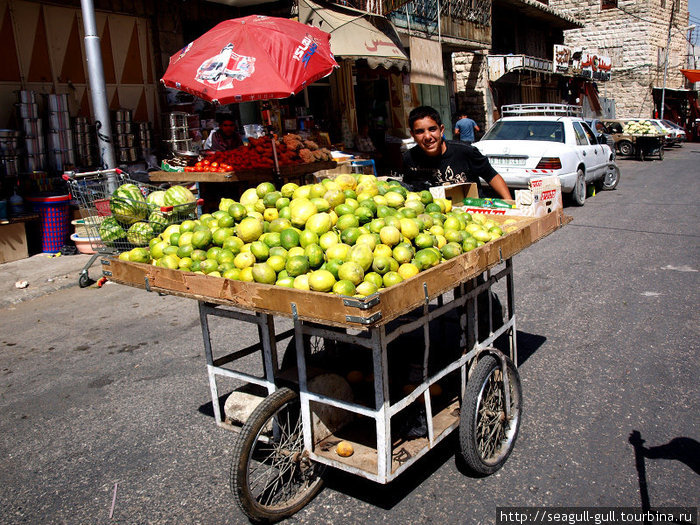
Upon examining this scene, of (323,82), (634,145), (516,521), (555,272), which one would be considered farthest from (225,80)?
(634,145)

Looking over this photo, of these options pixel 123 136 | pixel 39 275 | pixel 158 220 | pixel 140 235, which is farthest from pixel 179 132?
pixel 140 235

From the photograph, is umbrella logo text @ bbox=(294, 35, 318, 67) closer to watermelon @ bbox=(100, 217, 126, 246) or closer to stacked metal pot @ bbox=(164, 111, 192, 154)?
watermelon @ bbox=(100, 217, 126, 246)

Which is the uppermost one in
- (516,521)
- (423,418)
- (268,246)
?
(268,246)

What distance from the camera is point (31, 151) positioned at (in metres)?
8.98

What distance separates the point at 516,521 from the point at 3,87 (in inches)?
372

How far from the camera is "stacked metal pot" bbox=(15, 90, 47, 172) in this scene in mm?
8812

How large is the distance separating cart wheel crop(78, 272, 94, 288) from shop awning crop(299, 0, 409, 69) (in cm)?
639

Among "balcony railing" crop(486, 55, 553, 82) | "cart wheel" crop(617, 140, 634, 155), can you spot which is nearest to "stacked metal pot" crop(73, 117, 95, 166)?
"balcony railing" crop(486, 55, 553, 82)

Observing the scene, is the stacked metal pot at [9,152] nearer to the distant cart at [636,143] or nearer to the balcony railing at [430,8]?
the balcony railing at [430,8]

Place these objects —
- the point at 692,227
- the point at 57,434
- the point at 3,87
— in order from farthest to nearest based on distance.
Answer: the point at 692,227 → the point at 3,87 → the point at 57,434

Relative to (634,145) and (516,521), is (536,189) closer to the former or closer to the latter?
(516,521)

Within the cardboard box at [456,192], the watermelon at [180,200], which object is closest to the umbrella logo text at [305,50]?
the watermelon at [180,200]

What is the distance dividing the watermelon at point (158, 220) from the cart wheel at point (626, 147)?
2518 centimetres

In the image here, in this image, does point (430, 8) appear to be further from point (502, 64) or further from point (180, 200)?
point (180, 200)
